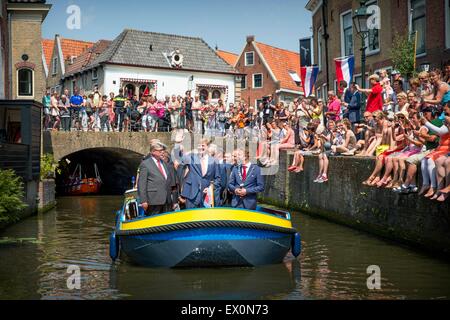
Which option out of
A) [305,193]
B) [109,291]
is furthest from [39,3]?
[109,291]

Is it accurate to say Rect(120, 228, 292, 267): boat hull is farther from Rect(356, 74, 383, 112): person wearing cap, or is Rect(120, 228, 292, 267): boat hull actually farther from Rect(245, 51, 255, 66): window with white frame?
Rect(245, 51, 255, 66): window with white frame

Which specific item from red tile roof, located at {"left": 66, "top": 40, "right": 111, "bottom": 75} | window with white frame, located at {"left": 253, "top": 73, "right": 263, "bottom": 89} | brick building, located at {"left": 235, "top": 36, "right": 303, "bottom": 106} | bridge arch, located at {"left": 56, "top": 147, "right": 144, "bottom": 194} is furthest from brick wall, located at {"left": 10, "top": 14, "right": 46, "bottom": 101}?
window with white frame, located at {"left": 253, "top": 73, "right": 263, "bottom": 89}

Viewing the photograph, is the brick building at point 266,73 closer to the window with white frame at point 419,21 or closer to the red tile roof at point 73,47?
the red tile roof at point 73,47

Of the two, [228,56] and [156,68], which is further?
[228,56]

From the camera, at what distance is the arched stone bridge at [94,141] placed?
2384cm

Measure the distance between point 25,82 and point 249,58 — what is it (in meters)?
26.6

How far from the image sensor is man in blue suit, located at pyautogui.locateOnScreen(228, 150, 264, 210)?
1052 centimetres

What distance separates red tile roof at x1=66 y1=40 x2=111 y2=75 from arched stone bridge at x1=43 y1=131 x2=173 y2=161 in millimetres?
18439

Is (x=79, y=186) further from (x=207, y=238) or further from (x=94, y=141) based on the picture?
(x=207, y=238)

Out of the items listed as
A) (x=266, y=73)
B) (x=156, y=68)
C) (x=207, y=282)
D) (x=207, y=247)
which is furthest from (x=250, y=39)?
(x=207, y=282)

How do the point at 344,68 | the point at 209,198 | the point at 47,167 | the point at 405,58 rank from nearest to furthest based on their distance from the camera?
the point at 209,198 < the point at 344,68 < the point at 405,58 < the point at 47,167

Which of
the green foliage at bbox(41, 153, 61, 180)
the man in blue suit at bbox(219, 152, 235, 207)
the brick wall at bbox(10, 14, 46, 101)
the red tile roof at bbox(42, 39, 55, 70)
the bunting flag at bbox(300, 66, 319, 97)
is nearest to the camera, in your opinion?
the man in blue suit at bbox(219, 152, 235, 207)

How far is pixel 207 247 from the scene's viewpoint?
9.30 metres
